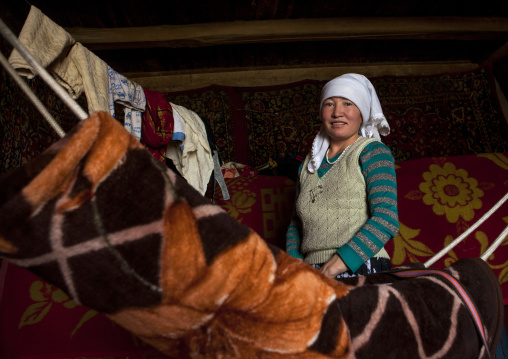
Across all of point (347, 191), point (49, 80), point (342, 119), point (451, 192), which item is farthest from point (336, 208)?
point (451, 192)

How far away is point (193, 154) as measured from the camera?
1.40 metres

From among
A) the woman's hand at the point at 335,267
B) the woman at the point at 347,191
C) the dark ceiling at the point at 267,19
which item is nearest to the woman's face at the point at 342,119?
the woman at the point at 347,191

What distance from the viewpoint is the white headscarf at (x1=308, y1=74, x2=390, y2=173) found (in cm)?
96

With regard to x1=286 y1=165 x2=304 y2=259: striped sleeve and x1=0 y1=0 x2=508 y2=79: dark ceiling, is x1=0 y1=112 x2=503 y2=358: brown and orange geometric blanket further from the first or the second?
x1=0 y1=0 x2=508 y2=79: dark ceiling

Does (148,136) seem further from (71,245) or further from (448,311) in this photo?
(448,311)

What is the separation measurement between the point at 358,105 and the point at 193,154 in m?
0.74

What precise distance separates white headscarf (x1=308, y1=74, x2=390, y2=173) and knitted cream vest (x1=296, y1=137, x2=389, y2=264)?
102 millimetres

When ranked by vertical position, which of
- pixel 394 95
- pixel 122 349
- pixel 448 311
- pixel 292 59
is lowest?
pixel 122 349

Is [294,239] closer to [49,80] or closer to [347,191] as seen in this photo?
[347,191]

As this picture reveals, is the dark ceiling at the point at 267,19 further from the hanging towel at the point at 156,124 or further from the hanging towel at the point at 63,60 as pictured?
the hanging towel at the point at 63,60

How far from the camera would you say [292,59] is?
294 centimetres

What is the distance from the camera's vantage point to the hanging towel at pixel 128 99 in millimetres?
1019

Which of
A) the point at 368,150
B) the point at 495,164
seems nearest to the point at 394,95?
the point at 495,164

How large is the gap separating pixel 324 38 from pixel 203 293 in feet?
7.51
